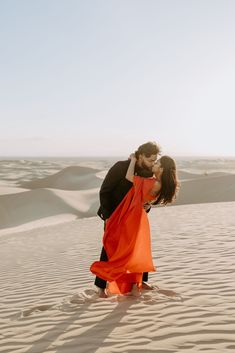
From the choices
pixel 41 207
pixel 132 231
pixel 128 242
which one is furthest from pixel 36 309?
pixel 41 207

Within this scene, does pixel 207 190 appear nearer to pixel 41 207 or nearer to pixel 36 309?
pixel 41 207

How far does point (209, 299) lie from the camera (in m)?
5.40

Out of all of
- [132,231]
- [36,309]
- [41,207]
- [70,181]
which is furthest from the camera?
[70,181]

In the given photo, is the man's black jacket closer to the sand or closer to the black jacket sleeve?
the black jacket sleeve

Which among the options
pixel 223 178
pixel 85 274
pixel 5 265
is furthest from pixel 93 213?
pixel 85 274

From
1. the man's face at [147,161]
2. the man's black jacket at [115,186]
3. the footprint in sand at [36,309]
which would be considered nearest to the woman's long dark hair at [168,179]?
the man's face at [147,161]

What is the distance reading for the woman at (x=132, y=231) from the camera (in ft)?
17.2

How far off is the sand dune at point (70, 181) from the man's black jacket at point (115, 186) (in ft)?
122

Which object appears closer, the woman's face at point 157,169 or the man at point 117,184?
the woman's face at point 157,169

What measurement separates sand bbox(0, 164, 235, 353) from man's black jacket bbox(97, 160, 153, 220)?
42.7 inches

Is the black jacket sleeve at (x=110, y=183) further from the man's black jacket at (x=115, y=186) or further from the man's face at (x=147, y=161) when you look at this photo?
the man's face at (x=147, y=161)

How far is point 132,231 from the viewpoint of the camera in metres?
5.43

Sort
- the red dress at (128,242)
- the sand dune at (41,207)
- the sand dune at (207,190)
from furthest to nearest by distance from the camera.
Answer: the sand dune at (207,190) → the sand dune at (41,207) → the red dress at (128,242)

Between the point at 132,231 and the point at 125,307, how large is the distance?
833 mm
